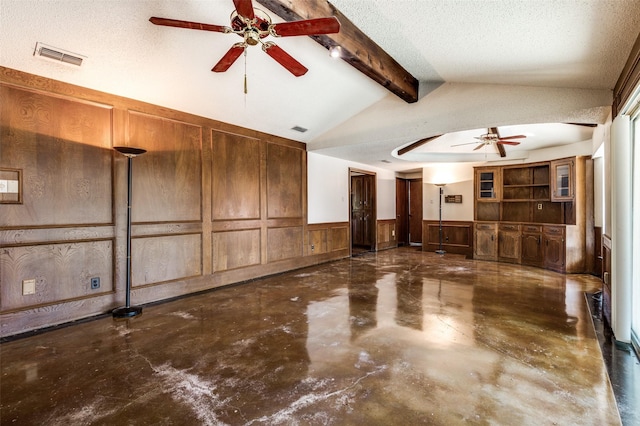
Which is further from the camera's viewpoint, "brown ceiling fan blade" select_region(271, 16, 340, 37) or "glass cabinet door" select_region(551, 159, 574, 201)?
"glass cabinet door" select_region(551, 159, 574, 201)

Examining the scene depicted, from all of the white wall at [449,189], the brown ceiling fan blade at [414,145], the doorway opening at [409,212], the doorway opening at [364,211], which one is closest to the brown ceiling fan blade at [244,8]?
the brown ceiling fan blade at [414,145]

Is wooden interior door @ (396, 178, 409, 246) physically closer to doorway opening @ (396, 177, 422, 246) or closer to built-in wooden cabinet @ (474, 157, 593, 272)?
doorway opening @ (396, 177, 422, 246)

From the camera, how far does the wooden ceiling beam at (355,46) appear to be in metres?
2.53

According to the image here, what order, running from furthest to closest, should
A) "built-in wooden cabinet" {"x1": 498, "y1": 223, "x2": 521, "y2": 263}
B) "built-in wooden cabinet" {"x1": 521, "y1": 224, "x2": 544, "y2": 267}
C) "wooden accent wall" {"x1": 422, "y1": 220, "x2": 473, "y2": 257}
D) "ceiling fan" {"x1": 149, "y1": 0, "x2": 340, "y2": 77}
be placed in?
1. "wooden accent wall" {"x1": 422, "y1": 220, "x2": 473, "y2": 257}
2. "built-in wooden cabinet" {"x1": 498, "y1": 223, "x2": 521, "y2": 263}
3. "built-in wooden cabinet" {"x1": 521, "y1": 224, "x2": 544, "y2": 267}
4. "ceiling fan" {"x1": 149, "y1": 0, "x2": 340, "y2": 77}

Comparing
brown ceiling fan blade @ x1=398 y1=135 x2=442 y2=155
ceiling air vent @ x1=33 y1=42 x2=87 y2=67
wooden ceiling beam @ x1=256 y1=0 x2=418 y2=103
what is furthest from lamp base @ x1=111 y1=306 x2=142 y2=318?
brown ceiling fan blade @ x1=398 y1=135 x2=442 y2=155

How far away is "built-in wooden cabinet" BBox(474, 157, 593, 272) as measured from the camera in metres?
5.46

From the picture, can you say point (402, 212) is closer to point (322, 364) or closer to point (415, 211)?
point (415, 211)

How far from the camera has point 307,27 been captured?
212 cm

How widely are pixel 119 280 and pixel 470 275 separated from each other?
5.26 metres

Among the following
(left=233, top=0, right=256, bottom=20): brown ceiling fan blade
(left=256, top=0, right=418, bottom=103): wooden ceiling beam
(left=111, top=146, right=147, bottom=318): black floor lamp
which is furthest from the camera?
(left=111, top=146, right=147, bottom=318): black floor lamp

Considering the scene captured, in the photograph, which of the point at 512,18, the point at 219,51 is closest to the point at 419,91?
the point at 512,18

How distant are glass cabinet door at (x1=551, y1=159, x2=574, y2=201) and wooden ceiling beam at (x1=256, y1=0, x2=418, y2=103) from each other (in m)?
3.37

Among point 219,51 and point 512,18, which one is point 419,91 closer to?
point 512,18

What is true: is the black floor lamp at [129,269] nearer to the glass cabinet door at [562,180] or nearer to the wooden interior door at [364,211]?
the wooden interior door at [364,211]
